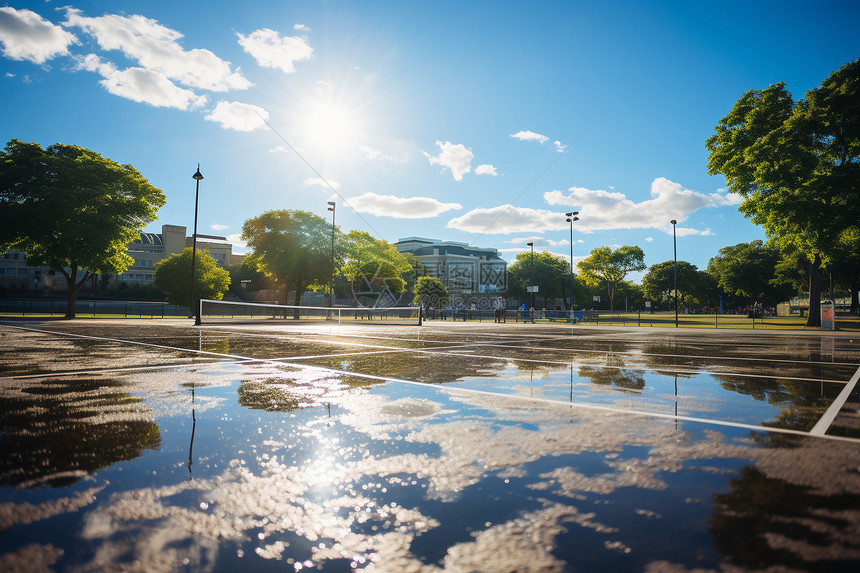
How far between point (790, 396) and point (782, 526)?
516 cm

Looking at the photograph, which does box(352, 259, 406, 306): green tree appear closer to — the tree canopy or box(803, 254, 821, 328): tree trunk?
the tree canopy

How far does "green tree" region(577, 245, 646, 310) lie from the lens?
303 feet

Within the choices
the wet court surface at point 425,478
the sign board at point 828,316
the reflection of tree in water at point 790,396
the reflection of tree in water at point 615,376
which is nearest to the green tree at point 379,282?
the sign board at point 828,316

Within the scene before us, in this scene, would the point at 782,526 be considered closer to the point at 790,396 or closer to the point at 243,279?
the point at 790,396

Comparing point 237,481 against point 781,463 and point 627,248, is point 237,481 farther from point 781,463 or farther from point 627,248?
point 627,248

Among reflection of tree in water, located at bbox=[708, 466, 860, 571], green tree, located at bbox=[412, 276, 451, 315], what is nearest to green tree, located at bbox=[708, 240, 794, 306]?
green tree, located at bbox=[412, 276, 451, 315]

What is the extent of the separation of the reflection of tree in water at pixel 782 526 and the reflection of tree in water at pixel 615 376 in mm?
4380

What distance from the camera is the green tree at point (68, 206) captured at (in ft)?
112

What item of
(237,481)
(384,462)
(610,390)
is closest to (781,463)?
(384,462)

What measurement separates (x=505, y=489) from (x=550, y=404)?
119 inches

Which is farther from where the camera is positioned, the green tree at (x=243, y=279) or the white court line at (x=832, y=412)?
the green tree at (x=243, y=279)

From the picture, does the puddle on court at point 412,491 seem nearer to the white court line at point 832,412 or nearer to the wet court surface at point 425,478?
the wet court surface at point 425,478

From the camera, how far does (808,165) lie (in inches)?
1214

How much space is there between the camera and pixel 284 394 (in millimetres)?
6492
